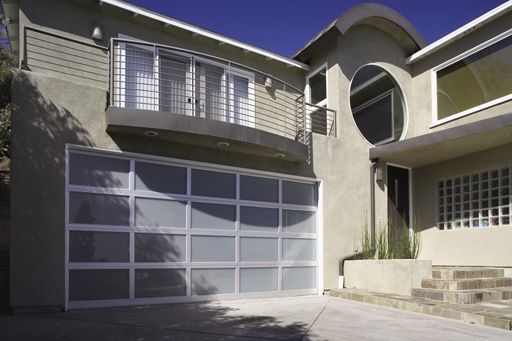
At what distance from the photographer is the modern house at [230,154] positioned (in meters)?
7.28

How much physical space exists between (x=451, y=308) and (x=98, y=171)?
6.50m

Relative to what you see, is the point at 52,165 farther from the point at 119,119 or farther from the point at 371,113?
the point at 371,113

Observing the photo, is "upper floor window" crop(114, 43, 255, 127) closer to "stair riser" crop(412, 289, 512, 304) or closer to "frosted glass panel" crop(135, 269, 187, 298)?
"frosted glass panel" crop(135, 269, 187, 298)

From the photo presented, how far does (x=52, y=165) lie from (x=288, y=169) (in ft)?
Result: 16.1

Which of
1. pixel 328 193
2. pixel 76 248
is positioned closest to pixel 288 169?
pixel 328 193

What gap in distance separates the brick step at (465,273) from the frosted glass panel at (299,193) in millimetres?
3065

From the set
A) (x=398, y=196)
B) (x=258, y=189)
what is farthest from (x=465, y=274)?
(x=258, y=189)

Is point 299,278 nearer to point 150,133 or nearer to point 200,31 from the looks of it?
point 150,133

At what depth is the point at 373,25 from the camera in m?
11.9

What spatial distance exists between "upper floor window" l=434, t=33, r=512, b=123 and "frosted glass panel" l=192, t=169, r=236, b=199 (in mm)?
6038

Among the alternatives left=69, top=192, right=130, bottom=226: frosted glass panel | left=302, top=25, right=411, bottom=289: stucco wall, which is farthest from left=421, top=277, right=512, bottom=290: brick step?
left=69, top=192, right=130, bottom=226: frosted glass panel

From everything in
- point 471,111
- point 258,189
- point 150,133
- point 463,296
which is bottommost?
point 463,296

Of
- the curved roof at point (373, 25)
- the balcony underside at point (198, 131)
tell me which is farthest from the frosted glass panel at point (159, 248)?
the curved roof at point (373, 25)

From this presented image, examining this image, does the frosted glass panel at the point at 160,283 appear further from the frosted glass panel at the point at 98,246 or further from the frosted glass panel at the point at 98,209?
the frosted glass panel at the point at 98,209
